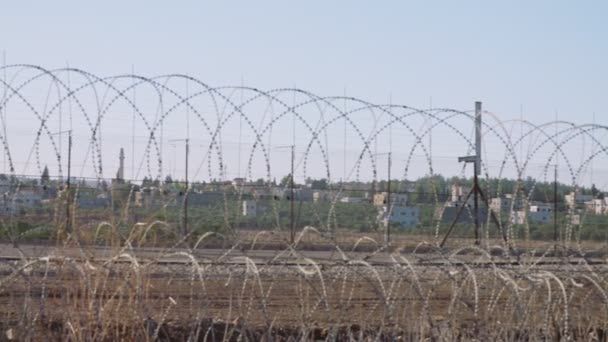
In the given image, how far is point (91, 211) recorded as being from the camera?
1934cm

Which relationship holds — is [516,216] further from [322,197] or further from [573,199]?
[573,199]

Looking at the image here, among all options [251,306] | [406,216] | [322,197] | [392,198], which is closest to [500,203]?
[392,198]

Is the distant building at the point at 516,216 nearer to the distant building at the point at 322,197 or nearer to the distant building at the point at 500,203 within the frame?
the distant building at the point at 500,203

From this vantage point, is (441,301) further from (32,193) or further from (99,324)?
(32,193)

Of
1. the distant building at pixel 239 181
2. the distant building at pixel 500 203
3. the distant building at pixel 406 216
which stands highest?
the distant building at pixel 239 181

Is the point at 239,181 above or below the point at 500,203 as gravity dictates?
above

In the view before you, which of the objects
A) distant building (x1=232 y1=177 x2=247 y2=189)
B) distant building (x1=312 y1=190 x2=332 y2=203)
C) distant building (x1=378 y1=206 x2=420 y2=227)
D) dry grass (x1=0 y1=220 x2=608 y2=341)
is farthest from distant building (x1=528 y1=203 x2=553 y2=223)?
dry grass (x1=0 y1=220 x2=608 y2=341)

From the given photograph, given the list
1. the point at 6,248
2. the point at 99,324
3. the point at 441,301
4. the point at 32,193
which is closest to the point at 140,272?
the point at 99,324

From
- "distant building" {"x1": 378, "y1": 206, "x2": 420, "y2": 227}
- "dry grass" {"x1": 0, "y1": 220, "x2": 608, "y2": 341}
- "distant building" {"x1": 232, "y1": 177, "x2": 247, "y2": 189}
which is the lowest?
"dry grass" {"x1": 0, "y1": 220, "x2": 608, "y2": 341}

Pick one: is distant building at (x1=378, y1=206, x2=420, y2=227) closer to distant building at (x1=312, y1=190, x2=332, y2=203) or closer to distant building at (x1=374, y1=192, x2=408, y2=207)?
distant building at (x1=374, y1=192, x2=408, y2=207)

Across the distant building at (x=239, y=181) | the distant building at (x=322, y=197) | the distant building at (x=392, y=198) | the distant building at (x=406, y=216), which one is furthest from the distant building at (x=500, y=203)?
the distant building at (x=239, y=181)

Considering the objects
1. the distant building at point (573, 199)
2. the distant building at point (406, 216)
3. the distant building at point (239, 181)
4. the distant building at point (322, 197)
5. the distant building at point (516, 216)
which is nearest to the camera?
the distant building at point (516, 216)

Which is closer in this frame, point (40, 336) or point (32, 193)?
point (40, 336)

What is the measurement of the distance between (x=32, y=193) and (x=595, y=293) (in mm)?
13651
